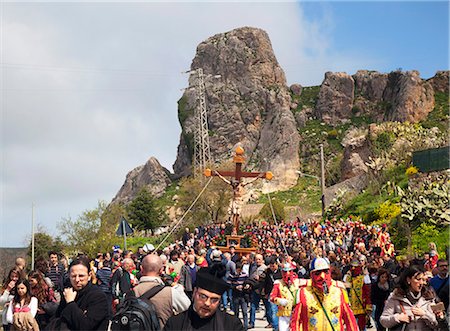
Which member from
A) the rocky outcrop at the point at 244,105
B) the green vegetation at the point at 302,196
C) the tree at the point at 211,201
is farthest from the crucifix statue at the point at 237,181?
the rocky outcrop at the point at 244,105

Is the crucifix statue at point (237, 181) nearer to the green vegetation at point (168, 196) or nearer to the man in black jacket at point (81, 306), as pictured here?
the man in black jacket at point (81, 306)

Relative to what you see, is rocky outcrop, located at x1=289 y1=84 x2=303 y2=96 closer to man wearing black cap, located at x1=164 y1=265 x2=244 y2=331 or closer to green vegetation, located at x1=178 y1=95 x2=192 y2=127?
green vegetation, located at x1=178 y1=95 x2=192 y2=127

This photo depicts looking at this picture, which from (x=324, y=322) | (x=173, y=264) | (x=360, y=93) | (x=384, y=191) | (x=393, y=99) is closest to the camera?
(x=324, y=322)

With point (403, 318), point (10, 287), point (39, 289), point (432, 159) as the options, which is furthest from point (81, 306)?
point (432, 159)

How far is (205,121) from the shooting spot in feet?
328

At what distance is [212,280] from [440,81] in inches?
3646

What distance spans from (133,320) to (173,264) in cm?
1087

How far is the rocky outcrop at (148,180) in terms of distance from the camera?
102 meters

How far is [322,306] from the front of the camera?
25.9ft

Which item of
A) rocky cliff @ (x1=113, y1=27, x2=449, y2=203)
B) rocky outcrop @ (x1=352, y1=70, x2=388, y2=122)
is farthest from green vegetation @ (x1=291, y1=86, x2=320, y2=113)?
rocky outcrop @ (x1=352, y1=70, x2=388, y2=122)

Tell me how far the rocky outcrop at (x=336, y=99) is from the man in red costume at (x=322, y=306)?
93.5 meters

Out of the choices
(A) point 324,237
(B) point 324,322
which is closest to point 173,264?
(B) point 324,322

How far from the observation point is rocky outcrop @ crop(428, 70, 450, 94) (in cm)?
9050

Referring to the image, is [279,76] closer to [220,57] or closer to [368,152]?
[220,57]
